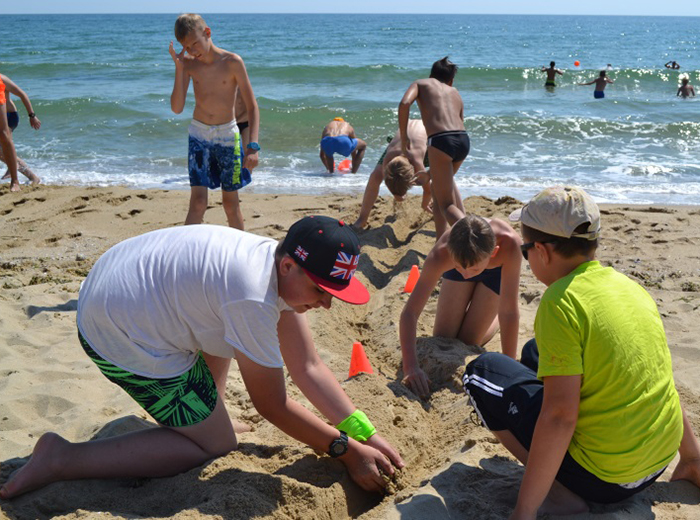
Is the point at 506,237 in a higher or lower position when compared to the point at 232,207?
higher

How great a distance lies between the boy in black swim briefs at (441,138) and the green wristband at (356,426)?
3.24 m

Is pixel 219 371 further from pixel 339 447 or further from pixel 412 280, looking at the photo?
pixel 412 280

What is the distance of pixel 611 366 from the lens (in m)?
2.23

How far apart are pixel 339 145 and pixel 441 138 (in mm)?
3320

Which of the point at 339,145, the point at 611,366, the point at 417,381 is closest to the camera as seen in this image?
the point at 611,366

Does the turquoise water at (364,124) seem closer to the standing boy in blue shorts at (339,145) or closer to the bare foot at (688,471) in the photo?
the standing boy in blue shorts at (339,145)

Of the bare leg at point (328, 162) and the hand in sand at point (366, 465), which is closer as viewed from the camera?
the hand in sand at point (366, 465)

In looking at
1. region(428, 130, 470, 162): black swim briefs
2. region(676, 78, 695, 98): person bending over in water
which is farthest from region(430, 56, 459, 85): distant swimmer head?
region(676, 78, 695, 98): person bending over in water

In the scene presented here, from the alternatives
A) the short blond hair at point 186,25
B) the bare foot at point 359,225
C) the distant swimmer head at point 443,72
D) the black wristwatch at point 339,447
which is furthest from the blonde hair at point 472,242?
the distant swimmer head at point 443,72

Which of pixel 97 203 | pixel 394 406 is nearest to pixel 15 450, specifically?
pixel 394 406

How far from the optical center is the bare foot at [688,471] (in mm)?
2689

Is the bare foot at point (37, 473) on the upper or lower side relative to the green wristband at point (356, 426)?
lower

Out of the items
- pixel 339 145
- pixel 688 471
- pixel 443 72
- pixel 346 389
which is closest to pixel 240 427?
Result: pixel 346 389

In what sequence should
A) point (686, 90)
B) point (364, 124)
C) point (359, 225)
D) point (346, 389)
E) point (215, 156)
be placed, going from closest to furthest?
point (346, 389), point (215, 156), point (359, 225), point (364, 124), point (686, 90)
